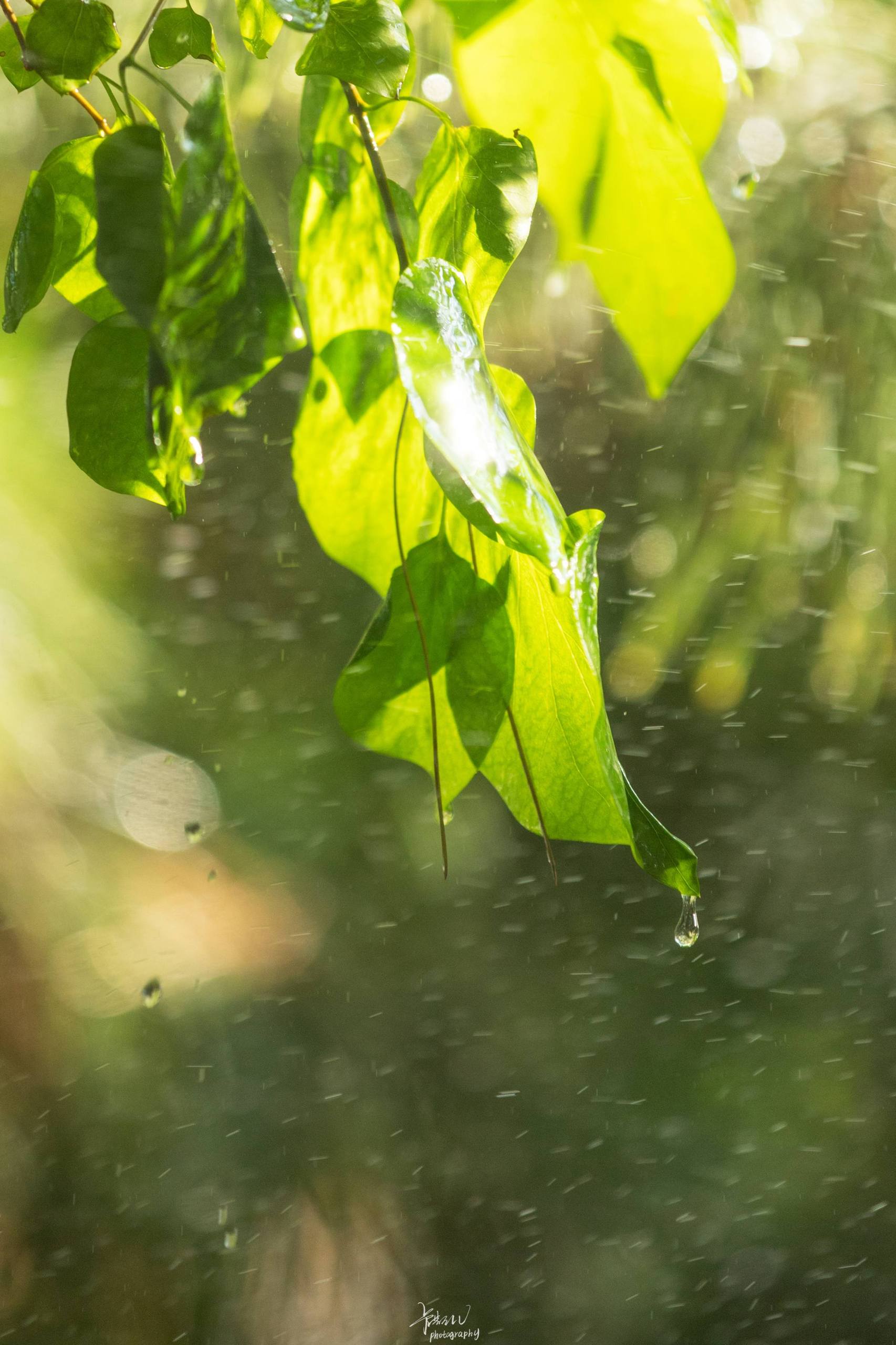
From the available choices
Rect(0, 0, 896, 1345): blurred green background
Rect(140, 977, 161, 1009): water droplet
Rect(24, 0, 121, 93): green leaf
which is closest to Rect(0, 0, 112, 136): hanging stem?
Rect(24, 0, 121, 93): green leaf

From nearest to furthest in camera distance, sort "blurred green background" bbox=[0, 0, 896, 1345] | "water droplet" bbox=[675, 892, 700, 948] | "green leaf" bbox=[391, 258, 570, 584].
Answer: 1. "green leaf" bbox=[391, 258, 570, 584]
2. "water droplet" bbox=[675, 892, 700, 948]
3. "blurred green background" bbox=[0, 0, 896, 1345]

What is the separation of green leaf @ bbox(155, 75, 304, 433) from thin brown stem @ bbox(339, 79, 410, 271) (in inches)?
0.7

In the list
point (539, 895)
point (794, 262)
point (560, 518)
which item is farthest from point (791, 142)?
point (560, 518)

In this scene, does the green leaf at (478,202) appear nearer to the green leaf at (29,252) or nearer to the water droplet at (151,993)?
the green leaf at (29,252)

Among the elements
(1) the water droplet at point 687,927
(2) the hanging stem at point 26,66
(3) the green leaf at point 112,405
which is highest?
(2) the hanging stem at point 26,66

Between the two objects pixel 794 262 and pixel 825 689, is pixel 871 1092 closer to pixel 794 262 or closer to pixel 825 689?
pixel 825 689

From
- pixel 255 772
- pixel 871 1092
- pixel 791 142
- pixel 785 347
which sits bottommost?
pixel 871 1092

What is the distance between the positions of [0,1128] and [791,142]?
681mm

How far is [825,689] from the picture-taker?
0.59m

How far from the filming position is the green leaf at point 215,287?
10 cm

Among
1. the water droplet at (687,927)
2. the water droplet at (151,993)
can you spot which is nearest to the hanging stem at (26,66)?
the water droplet at (687,927)

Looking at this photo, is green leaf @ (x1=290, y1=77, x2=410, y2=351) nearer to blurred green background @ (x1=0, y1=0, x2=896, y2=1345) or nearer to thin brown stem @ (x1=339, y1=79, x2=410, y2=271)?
thin brown stem @ (x1=339, y1=79, x2=410, y2=271)

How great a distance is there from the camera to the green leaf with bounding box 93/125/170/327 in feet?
0.32

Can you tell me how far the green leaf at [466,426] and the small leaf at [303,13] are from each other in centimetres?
3
